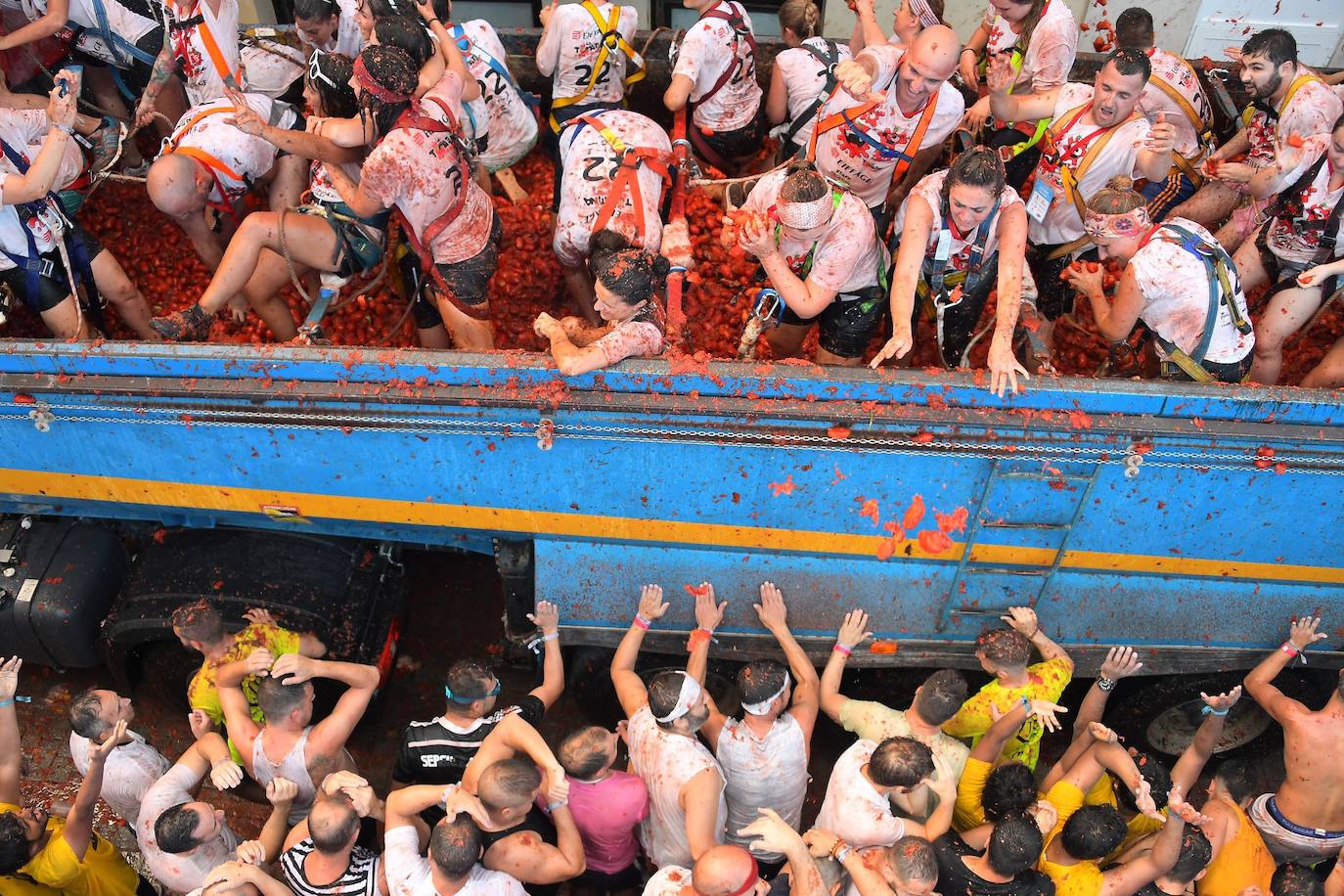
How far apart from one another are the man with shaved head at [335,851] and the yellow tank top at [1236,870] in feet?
10.5

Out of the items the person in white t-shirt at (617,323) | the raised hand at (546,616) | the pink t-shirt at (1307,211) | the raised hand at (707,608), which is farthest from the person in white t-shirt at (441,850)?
the pink t-shirt at (1307,211)

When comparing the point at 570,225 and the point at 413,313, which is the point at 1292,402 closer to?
the point at 570,225

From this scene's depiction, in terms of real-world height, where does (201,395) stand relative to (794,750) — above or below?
above

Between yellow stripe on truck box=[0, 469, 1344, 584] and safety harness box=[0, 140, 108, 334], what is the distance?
0.98 metres

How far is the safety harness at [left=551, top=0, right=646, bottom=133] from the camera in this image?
18.8 feet

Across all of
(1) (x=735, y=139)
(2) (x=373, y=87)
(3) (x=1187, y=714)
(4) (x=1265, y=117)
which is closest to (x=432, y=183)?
(2) (x=373, y=87)

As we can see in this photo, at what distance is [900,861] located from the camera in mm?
3430

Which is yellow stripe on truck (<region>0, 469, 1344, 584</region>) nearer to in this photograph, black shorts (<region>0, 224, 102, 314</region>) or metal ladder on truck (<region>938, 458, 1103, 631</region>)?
metal ladder on truck (<region>938, 458, 1103, 631</region>)

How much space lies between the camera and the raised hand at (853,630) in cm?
453

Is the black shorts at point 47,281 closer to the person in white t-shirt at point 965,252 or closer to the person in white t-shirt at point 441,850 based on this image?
the person in white t-shirt at point 441,850

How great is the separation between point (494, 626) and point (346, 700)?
1667 millimetres

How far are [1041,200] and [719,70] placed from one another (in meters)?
2.02

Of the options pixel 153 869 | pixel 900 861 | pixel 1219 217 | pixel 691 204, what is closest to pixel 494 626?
pixel 153 869

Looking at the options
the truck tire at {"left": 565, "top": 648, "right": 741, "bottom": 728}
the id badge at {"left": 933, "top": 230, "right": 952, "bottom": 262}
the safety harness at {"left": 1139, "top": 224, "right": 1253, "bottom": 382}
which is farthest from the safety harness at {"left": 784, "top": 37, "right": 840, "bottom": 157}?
the truck tire at {"left": 565, "top": 648, "right": 741, "bottom": 728}
